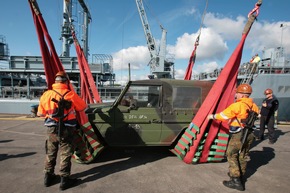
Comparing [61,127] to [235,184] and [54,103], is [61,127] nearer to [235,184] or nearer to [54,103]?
[54,103]

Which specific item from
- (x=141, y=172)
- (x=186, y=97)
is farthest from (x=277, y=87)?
(x=141, y=172)

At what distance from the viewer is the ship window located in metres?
4.27

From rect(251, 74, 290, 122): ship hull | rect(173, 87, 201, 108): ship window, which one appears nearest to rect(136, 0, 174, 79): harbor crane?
rect(251, 74, 290, 122): ship hull

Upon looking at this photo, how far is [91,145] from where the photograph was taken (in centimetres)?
393

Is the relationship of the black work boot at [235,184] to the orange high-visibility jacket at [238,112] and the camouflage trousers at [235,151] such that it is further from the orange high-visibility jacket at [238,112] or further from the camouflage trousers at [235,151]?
the orange high-visibility jacket at [238,112]

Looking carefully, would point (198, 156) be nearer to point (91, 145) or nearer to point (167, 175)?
point (167, 175)

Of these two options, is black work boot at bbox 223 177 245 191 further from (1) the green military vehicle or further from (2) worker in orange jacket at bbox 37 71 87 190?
(2) worker in orange jacket at bbox 37 71 87 190

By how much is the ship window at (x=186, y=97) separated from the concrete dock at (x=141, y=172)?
1.34 metres

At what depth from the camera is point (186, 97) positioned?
14.2 ft

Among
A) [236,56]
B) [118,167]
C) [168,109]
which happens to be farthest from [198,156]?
[236,56]

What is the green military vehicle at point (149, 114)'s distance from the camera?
4070mm

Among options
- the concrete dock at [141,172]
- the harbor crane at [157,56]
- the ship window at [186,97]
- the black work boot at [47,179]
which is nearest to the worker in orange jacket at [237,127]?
the concrete dock at [141,172]

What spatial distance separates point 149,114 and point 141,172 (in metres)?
1.23

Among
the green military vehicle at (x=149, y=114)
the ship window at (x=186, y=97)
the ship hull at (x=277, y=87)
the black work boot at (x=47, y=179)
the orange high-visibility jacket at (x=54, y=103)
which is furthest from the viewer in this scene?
the ship hull at (x=277, y=87)
